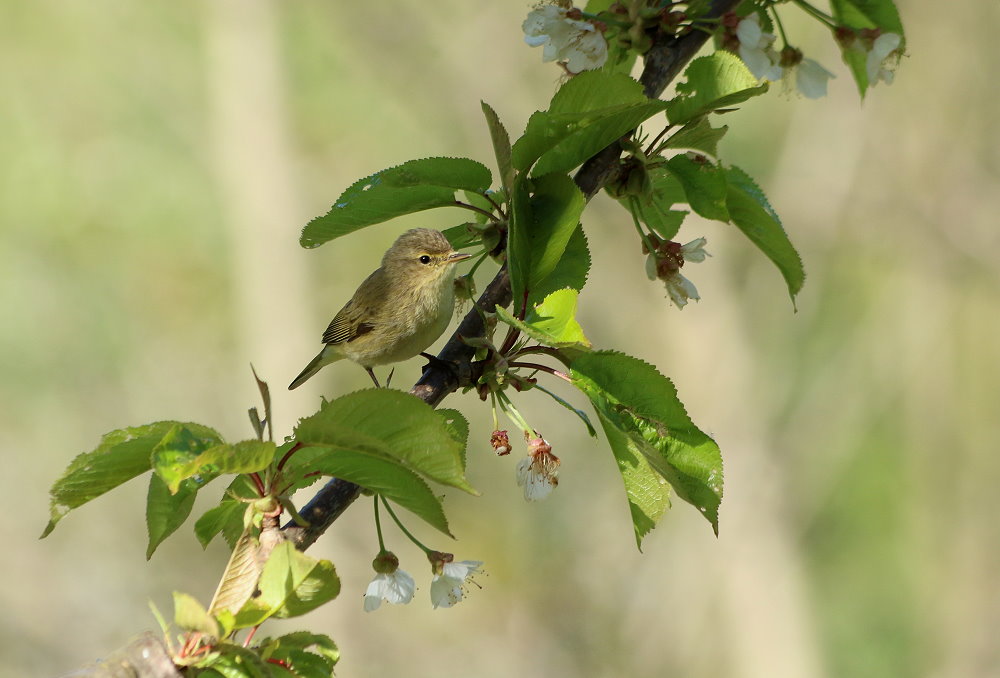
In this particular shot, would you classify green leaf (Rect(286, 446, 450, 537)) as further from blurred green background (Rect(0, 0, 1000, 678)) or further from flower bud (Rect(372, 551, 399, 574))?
blurred green background (Rect(0, 0, 1000, 678))

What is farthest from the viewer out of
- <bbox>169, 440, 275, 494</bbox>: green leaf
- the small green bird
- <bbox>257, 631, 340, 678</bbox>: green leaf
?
the small green bird

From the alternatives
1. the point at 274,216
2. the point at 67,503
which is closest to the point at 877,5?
the point at 67,503

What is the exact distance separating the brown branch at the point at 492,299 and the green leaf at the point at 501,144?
9.9 inches

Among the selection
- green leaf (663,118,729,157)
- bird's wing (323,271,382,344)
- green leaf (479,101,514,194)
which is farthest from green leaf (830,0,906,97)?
bird's wing (323,271,382,344)

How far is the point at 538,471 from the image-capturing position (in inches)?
79.4

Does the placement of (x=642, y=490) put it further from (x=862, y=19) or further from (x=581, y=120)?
(x=862, y=19)

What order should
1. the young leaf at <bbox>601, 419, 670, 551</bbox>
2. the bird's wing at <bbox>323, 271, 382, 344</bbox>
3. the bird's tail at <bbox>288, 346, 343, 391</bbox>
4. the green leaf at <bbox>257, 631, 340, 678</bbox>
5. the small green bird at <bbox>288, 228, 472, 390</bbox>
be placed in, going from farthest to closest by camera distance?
1. the bird's tail at <bbox>288, 346, 343, 391</bbox>
2. the bird's wing at <bbox>323, 271, 382, 344</bbox>
3. the small green bird at <bbox>288, 228, 472, 390</bbox>
4. the young leaf at <bbox>601, 419, 670, 551</bbox>
5. the green leaf at <bbox>257, 631, 340, 678</bbox>

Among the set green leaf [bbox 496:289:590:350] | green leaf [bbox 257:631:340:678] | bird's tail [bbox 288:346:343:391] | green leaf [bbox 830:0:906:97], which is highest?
green leaf [bbox 830:0:906:97]

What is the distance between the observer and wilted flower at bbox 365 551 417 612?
2.06 meters

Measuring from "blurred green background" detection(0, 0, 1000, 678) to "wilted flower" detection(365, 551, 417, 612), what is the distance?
7858 mm

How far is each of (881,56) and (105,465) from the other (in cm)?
204

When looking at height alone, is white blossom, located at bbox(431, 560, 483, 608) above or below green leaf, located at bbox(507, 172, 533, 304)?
below

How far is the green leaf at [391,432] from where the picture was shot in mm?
1427

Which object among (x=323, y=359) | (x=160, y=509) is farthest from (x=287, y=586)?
(x=323, y=359)
